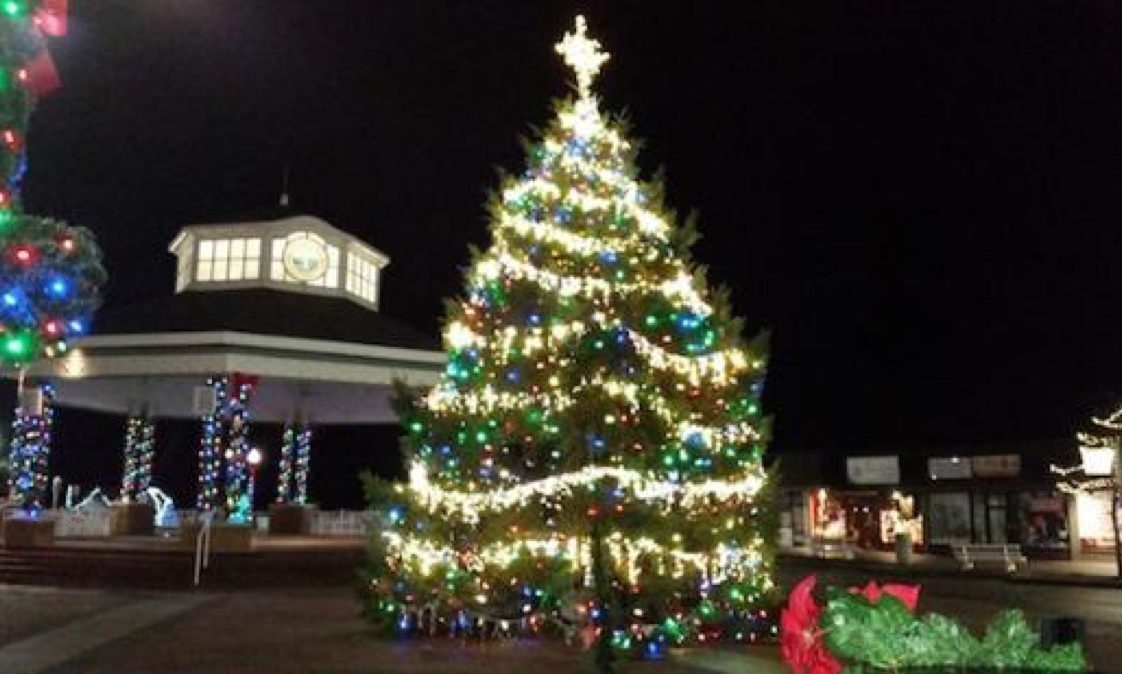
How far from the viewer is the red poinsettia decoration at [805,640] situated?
13.1 ft

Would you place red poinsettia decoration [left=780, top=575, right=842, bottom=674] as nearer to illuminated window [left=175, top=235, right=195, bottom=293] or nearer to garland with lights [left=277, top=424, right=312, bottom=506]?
illuminated window [left=175, top=235, right=195, bottom=293]

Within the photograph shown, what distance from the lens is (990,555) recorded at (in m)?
34.7

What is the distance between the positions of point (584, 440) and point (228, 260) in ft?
67.8

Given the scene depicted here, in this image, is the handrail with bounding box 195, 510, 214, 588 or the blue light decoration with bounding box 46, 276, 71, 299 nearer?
the blue light decoration with bounding box 46, 276, 71, 299

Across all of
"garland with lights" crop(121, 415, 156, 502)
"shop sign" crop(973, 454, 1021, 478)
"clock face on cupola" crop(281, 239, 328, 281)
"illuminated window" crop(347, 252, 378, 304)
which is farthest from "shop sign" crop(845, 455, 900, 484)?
"garland with lights" crop(121, 415, 156, 502)

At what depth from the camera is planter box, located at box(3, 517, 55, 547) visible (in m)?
23.5

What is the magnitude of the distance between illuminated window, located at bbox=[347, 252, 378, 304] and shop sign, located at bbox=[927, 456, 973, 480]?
22881mm

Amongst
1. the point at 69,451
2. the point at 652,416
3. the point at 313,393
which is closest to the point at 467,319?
the point at 652,416

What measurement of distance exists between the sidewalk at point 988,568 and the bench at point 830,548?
11.7 inches

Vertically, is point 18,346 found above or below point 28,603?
above

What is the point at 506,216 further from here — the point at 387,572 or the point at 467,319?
the point at 387,572

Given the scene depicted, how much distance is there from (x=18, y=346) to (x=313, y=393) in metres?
24.2

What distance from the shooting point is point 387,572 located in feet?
45.7

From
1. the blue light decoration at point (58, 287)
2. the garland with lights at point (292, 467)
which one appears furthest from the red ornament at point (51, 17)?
the garland with lights at point (292, 467)
